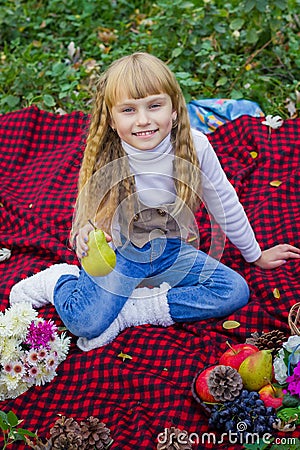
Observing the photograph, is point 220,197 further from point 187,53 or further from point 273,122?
point 187,53

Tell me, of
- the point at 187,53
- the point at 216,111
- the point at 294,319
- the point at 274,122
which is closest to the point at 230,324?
the point at 294,319

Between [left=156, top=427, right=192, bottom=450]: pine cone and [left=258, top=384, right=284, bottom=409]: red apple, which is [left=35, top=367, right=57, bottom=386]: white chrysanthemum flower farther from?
[left=258, top=384, right=284, bottom=409]: red apple

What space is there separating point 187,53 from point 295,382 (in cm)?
234

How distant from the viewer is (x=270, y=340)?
221 cm

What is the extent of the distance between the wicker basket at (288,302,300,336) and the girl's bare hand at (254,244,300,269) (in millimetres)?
270

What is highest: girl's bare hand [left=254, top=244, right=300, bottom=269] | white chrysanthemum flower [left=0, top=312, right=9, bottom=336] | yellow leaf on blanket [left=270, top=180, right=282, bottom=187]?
white chrysanthemum flower [left=0, top=312, right=9, bottom=336]

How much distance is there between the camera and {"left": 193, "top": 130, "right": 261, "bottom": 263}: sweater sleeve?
2410mm

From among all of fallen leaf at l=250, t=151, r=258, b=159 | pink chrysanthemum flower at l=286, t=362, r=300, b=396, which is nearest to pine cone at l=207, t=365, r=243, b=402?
pink chrysanthemum flower at l=286, t=362, r=300, b=396

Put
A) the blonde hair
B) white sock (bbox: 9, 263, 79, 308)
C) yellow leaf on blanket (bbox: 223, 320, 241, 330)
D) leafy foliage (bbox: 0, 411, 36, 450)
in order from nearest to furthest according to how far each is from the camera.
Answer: leafy foliage (bbox: 0, 411, 36, 450) → the blonde hair → yellow leaf on blanket (bbox: 223, 320, 241, 330) → white sock (bbox: 9, 263, 79, 308)

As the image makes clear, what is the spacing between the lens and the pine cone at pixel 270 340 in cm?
219

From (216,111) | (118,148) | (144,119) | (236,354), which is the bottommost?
Answer: (236,354)

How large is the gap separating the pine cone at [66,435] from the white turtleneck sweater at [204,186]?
688mm

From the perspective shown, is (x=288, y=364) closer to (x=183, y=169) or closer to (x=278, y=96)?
(x=183, y=169)

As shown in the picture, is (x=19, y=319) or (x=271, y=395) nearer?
(x=271, y=395)
